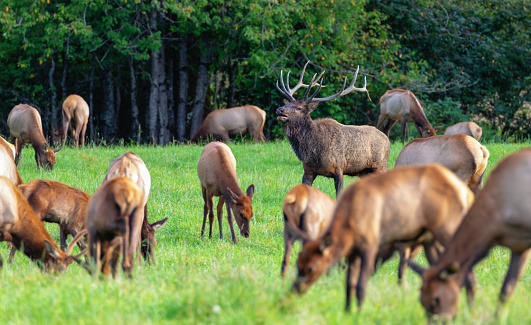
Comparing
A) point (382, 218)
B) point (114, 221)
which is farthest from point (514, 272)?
point (114, 221)

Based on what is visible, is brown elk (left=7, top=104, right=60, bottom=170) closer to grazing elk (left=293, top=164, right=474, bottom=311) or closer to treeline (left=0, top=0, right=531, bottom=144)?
treeline (left=0, top=0, right=531, bottom=144)

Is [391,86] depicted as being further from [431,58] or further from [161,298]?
[161,298]

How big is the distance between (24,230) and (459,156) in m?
Answer: 6.53

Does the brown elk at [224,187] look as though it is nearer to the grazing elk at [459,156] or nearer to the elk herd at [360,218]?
the elk herd at [360,218]

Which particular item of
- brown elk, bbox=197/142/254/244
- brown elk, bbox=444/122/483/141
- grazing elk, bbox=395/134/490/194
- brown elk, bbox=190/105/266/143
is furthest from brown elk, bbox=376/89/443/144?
brown elk, bbox=197/142/254/244

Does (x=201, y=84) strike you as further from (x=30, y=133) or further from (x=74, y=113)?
(x=30, y=133)

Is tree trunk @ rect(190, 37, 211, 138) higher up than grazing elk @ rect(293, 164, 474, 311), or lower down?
lower down

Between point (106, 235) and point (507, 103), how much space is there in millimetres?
26023

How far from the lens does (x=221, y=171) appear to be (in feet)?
30.6

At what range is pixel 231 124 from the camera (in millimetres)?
21797

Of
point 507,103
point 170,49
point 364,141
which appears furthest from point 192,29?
point 507,103

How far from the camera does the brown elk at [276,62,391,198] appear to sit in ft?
34.7

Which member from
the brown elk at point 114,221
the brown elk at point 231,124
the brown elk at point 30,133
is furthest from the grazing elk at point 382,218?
the brown elk at point 231,124

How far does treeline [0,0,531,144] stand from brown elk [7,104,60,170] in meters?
5.54
